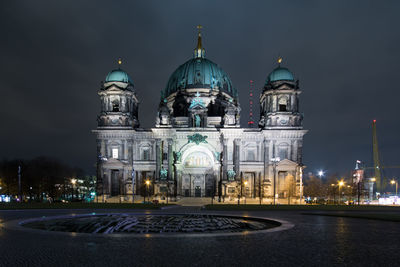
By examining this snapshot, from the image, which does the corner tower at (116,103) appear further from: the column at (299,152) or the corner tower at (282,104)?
the column at (299,152)

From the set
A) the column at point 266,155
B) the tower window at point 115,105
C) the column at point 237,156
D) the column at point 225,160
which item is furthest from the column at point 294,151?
the tower window at point 115,105

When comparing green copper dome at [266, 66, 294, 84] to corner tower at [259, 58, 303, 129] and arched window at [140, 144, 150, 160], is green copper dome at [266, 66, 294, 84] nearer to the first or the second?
corner tower at [259, 58, 303, 129]

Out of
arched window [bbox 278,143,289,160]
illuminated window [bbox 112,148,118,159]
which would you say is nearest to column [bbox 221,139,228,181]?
arched window [bbox 278,143,289,160]

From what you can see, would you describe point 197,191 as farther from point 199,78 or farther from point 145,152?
point 199,78

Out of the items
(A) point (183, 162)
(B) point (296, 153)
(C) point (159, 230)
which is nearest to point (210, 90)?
(A) point (183, 162)

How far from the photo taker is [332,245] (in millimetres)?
16703

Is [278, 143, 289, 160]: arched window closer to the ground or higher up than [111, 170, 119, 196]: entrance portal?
higher up

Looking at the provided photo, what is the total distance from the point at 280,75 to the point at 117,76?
38.2 metres

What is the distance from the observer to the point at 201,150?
82.9 metres

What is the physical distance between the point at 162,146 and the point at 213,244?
64.7 m

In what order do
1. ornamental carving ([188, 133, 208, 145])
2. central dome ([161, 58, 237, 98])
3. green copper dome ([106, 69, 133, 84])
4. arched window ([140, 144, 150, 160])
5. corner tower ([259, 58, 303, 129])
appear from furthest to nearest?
1. central dome ([161, 58, 237, 98])
2. green copper dome ([106, 69, 133, 84])
3. arched window ([140, 144, 150, 160])
4. corner tower ([259, 58, 303, 129])
5. ornamental carving ([188, 133, 208, 145])

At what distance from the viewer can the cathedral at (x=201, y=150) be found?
258ft

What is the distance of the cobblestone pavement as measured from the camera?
13055 millimetres

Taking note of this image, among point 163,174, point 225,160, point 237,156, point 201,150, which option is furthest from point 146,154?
point 237,156
